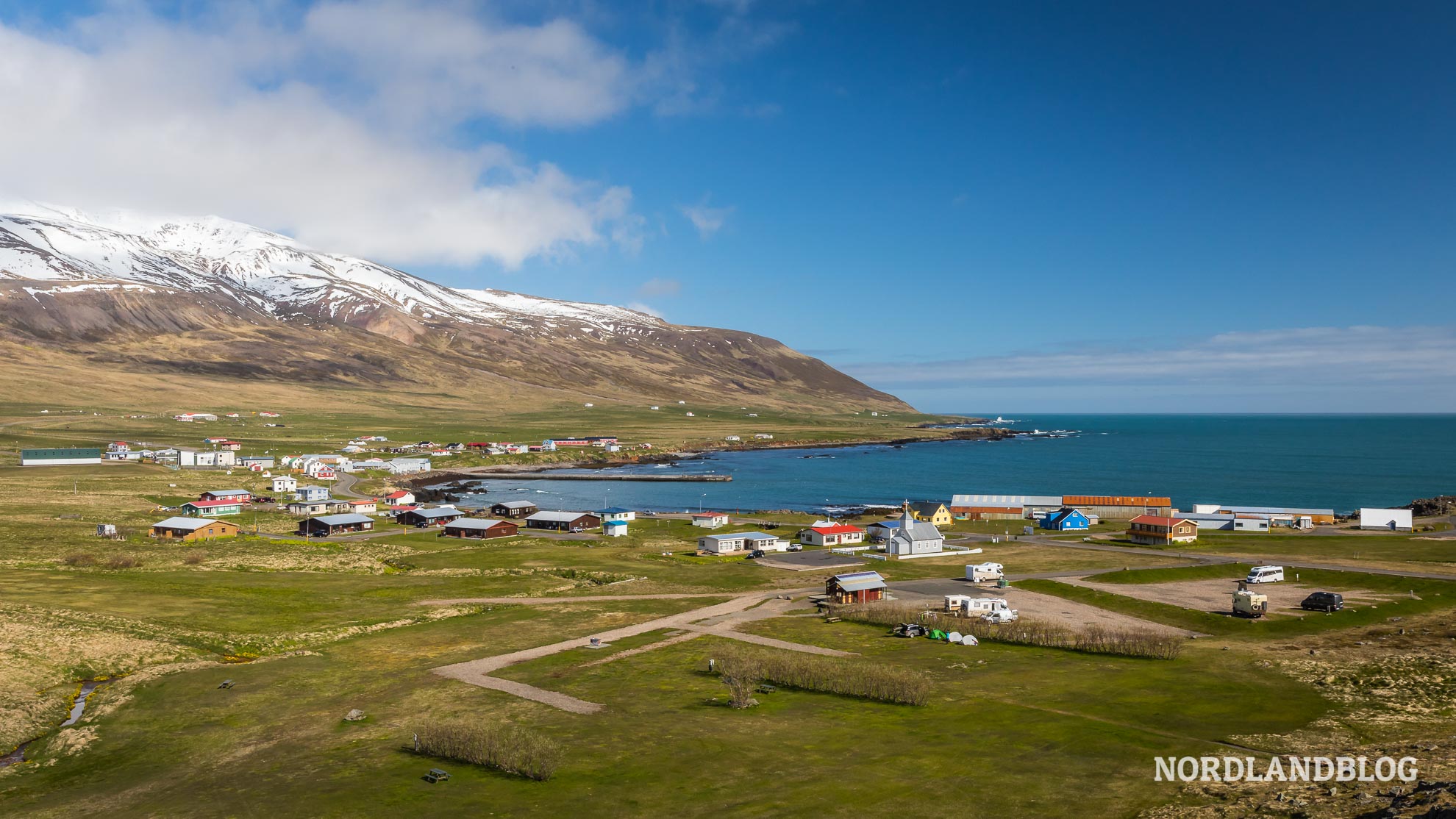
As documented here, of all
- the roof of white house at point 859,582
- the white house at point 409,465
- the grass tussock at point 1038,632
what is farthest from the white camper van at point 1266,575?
the white house at point 409,465

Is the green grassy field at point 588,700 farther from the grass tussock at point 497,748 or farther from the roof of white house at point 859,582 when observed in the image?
the roof of white house at point 859,582

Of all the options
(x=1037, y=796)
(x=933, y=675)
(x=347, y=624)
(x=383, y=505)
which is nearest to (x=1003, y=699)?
(x=933, y=675)

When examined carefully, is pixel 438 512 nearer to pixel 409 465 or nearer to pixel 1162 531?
pixel 409 465

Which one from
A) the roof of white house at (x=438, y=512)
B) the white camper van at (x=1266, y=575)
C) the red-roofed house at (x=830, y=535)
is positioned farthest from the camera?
the roof of white house at (x=438, y=512)

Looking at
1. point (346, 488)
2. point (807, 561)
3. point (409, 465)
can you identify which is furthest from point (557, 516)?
point (409, 465)

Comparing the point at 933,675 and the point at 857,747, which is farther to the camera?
the point at 933,675

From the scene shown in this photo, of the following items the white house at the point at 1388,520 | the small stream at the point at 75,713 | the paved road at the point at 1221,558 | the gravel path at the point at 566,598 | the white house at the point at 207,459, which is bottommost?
the small stream at the point at 75,713

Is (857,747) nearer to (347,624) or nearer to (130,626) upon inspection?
(347,624)

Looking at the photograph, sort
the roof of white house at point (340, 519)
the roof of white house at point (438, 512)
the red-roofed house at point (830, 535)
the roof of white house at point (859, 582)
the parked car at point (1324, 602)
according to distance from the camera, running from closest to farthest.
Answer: the parked car at point (1324, 602) < the roof of white house at point (859, 582) < the red-roofed house at point (830, 535) < the roof of white house at point (340, 519) < the roof of white house at point (438, 512)
